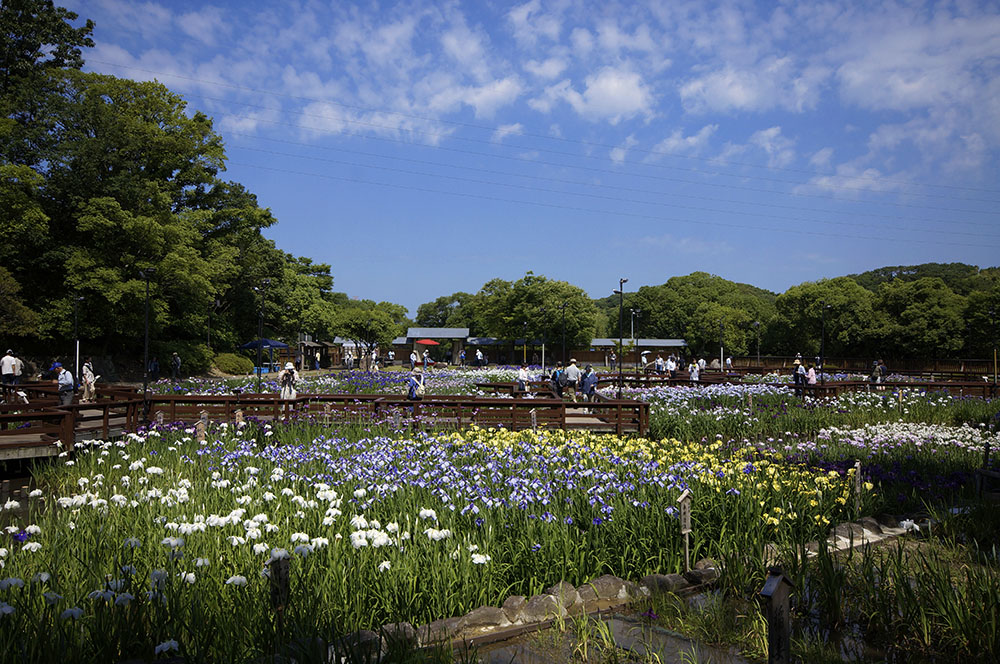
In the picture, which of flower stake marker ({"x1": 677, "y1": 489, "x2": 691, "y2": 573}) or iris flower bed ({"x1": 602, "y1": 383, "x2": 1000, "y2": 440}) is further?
iris flower bed ({"x1": 602, "y1": 383, "x2": 1000, "y2": 440})

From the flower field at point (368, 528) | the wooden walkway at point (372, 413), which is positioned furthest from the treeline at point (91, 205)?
the flower field at point (368, 528)

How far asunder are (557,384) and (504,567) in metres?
15.0

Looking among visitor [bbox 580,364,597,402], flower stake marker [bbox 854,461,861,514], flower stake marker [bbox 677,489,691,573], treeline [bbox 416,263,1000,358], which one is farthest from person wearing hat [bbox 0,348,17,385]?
treeline [bbox 416,263,1000,358]

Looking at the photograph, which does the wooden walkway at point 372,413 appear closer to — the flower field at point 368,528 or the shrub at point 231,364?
the flower field at point 368,528

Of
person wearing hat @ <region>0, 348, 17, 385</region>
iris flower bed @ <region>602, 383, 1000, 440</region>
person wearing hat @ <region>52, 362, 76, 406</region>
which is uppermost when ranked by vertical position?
person wearing hat @ <region>0, 348, 17, 385</region>

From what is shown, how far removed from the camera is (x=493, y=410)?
15.0 metres

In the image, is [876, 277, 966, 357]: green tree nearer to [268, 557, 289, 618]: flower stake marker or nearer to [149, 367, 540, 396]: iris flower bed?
[149, 367, 540, 396]: iris flower bed

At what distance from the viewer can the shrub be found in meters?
40.9

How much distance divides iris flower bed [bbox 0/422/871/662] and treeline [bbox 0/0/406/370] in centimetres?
2246

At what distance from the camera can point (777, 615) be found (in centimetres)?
330

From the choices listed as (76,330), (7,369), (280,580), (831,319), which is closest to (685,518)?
(280,580)

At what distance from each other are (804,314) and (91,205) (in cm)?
6134

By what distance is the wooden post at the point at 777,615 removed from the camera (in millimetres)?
3234

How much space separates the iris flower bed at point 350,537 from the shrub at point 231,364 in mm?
34333
